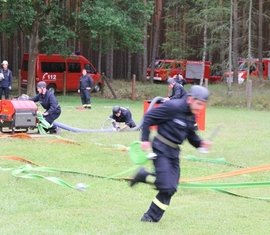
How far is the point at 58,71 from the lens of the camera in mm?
33094

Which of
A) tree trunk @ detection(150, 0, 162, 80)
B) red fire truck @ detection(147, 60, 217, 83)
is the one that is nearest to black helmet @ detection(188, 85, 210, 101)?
tree trunk @ detection(150, 0, 162, 80)

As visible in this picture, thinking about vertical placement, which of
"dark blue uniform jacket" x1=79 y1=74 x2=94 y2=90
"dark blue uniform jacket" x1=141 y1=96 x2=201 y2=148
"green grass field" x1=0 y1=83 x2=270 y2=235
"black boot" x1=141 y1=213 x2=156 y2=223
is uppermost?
"dark blue uniform jacket" x1=141 y1=96 x2=201 y2=148


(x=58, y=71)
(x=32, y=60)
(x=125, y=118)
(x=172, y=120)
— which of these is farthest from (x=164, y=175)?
(x=58, y=71)

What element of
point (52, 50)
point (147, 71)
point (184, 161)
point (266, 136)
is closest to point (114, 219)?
point (184, 161)

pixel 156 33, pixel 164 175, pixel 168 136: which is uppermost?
pixel 156 33

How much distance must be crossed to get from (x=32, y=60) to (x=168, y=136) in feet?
82.6

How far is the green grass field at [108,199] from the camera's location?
6461 mm

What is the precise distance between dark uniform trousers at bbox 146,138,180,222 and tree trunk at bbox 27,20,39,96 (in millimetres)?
24483

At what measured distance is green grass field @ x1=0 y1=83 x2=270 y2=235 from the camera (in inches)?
254

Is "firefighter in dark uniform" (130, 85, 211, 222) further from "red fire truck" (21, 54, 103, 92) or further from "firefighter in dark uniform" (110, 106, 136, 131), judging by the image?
"red fire truck" (21, 54, 103, 92)

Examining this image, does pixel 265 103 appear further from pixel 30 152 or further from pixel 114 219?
pixel 114 219

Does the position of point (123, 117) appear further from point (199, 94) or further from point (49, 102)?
point (199, 94)

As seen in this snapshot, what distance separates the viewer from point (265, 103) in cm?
2803

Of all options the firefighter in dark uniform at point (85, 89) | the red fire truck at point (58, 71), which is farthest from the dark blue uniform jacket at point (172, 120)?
the red fire truck at point (58, 71)
